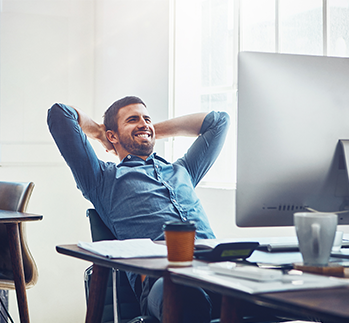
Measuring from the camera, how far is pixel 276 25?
2.52 meters

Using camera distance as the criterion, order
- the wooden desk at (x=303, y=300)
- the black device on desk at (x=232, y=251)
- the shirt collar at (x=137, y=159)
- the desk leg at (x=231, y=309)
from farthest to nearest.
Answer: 1. the shirt collar at (x=137, y=159)
2. the black device on desk at (x=232, y=251)
3. the desk leg at (x=231, y=309)
4. the wooden desk at (x=303, y=300)

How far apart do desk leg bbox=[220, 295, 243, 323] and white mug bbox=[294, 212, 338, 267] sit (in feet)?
0.61

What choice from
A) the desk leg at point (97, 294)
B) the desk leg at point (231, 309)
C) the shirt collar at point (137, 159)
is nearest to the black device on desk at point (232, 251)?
the desk leg at point (231, 309)

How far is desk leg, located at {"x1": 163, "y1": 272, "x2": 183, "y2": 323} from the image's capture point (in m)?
0.86

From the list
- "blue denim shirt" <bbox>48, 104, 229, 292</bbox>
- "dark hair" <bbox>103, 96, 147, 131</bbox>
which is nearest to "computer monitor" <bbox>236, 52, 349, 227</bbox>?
"blue denim shirt" <bbox>48, 104, 229, 292</bbox>

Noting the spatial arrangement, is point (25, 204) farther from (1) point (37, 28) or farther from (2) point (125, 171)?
(1) point (37, 28)

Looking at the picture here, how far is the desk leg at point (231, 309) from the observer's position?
0.78 metres

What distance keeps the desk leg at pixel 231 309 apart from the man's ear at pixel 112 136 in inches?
58.0

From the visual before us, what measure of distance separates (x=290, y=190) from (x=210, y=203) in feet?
5.71

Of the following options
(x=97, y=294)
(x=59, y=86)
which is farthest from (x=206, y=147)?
(x=59, y=86)

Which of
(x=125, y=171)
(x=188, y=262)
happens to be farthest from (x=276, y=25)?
(x=188, y=262)

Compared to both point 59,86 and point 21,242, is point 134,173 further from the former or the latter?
point 59,86

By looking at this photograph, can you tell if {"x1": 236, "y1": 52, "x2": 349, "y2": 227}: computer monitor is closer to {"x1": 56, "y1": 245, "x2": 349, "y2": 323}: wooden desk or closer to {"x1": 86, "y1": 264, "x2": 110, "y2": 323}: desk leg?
{"x1": 56, "y1": 245, "x2": 349, "y2": 323}: wooden desk

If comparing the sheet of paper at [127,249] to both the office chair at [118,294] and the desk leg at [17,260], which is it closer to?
the office chair at [118,294]
